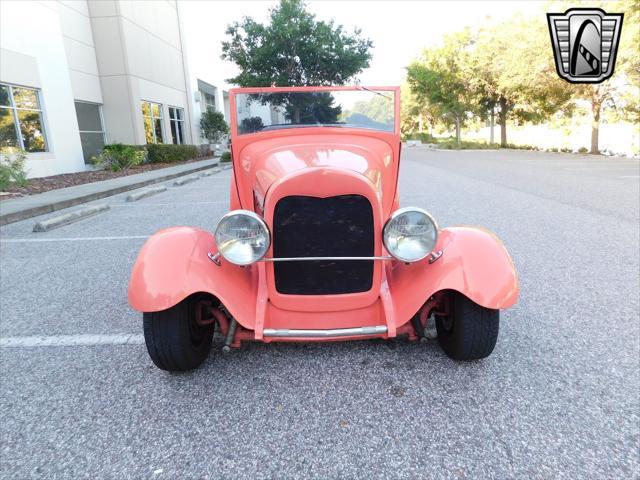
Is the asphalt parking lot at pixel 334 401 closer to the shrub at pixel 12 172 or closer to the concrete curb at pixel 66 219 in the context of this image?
the concrete curb at pixel 66 219

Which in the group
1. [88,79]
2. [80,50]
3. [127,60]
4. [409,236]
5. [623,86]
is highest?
[80,50]

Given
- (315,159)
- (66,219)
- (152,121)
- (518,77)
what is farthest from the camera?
(518,77)

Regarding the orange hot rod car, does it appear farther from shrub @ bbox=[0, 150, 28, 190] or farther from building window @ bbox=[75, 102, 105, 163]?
building window @ bbox=[75, 102, 105, 163]

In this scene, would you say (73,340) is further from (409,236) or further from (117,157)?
(117,157)

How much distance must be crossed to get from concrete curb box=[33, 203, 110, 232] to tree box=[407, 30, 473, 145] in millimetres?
27330

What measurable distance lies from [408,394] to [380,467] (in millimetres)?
481

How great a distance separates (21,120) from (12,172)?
3.55 meters

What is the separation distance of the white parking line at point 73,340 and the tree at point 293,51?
765 inches

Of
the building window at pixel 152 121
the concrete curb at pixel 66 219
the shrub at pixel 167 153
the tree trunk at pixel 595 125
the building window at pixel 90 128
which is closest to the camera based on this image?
the concrete curb at pixel 66 219

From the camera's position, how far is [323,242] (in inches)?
81.2

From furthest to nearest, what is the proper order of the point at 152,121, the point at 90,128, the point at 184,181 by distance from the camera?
the point at 152,121 < the point at 90,128 < the point at 184,181

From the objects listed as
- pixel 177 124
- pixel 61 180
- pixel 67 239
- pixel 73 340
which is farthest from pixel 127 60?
pixel 73 340

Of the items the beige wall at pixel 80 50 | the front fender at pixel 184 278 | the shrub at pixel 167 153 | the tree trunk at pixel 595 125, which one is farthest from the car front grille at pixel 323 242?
the tree trunk at pixel 595 125

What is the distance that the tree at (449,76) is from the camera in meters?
28.7
